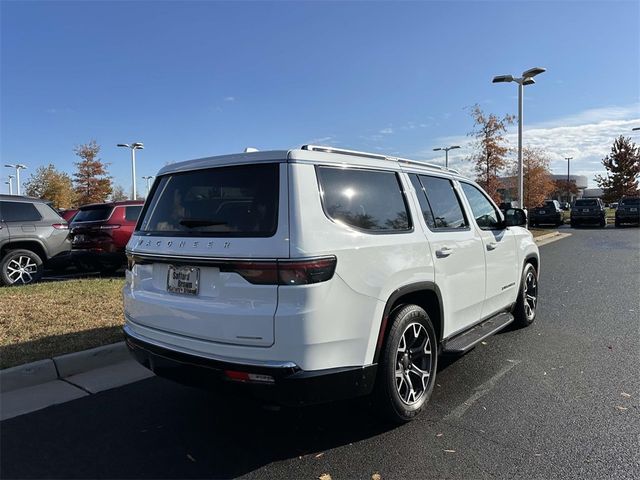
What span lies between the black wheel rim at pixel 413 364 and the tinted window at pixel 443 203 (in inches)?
37.4

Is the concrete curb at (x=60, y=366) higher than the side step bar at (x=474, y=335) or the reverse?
the reverse

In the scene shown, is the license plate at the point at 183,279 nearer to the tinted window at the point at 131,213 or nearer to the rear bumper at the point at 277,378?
the rear bumper at the point at 277,378

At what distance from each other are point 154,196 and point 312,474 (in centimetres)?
236

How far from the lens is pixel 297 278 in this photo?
2.84 metres

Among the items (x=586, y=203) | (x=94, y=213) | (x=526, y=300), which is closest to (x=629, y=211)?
(x=586, y=203)

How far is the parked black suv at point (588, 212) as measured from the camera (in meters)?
29.7

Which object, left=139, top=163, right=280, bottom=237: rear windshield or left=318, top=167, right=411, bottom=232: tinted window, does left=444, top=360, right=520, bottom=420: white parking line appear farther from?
left=139, top=163, right=280, bottom=237: rear windshield

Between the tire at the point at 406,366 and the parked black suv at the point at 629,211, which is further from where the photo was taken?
the parked black suv at the point at 629,211

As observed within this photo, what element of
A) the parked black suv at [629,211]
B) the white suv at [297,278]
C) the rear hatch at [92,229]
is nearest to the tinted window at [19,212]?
the rear hatch at [92,229]

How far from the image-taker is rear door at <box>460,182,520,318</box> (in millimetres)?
4930

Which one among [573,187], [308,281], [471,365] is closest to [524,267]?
[471,365]

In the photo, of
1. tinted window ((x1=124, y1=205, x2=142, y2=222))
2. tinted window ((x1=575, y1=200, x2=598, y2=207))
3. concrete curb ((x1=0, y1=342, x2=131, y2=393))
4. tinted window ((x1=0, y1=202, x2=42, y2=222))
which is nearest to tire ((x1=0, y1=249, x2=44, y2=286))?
tinted window ((x1=0, y1=202, x2=42, y2=222))

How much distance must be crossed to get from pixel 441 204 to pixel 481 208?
1.04 metres

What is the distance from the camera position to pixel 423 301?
3.90m
